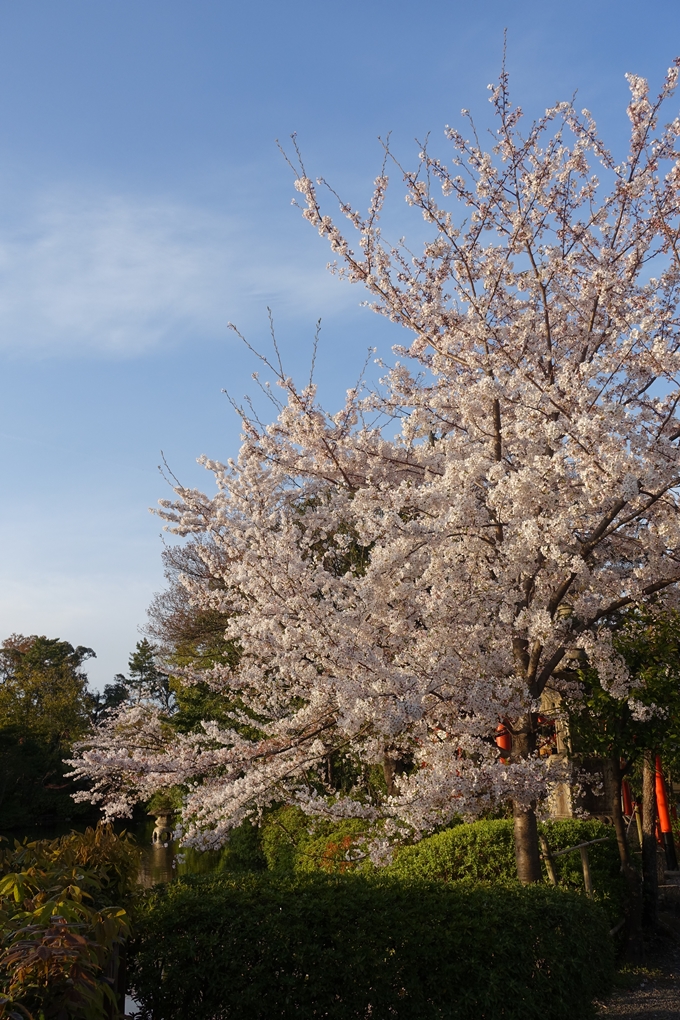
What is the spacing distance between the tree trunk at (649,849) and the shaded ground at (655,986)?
245mm

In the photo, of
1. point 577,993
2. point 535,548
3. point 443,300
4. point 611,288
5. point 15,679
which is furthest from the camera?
point 15,679

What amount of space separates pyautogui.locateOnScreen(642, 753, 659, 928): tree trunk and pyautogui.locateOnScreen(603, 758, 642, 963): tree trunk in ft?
0.95

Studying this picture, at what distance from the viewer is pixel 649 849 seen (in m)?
8.03

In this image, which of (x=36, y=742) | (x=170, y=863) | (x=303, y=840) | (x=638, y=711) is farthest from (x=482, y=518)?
(x=36, y=742)

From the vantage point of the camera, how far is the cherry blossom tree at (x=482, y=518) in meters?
5.25

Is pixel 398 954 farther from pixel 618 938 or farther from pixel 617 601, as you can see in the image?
pixel 618 938

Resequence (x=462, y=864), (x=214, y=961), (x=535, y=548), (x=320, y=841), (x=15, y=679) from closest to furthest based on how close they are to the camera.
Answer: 1. (x=214, y=961)
2. (x=535, y=548)
3. (x=462, y=864)
4. (x=320, y=841)
5. (x=15, y=679)

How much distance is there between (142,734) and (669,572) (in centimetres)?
563

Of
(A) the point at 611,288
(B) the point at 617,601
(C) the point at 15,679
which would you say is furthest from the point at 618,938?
(C) the point at 15,679

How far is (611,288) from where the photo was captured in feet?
19.6

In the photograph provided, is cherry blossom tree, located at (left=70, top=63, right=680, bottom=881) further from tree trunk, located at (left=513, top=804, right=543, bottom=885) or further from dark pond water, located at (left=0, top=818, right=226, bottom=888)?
dark pond water, located at (left=0, top=818, right=226, bottom=888)

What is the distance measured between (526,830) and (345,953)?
211 cm

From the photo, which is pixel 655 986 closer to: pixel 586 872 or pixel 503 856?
pixel 586 872

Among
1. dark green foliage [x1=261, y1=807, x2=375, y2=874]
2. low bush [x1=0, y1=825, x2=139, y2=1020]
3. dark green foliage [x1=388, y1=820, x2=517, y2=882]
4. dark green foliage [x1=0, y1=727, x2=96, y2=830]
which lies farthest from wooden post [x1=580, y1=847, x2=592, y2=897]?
dark green foliage [x1=0, y1=727, x2=96, y2=830]
